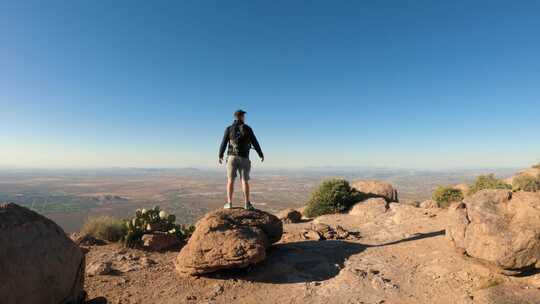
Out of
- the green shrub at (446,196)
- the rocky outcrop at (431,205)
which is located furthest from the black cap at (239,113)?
the green shrub at (446,196)

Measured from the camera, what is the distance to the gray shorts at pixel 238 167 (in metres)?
7.73

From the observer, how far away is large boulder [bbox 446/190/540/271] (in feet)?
17.4

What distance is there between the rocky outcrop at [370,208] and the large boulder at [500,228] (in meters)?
5.19

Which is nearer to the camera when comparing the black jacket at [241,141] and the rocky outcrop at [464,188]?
the black jacket at [241,141]

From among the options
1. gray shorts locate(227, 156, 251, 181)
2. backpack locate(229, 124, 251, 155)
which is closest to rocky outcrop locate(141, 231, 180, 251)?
gray shorts locate(227, 156, 251, 181)

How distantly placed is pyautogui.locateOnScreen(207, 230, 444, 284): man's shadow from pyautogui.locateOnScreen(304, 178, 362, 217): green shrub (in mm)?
5022

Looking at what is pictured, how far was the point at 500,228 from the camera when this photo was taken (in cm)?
573

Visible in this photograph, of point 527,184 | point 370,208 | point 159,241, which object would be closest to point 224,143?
point 159,241

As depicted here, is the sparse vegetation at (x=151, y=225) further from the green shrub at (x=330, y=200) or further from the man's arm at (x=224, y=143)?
the green shrub at (x=330, y=200)

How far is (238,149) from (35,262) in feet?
16.5

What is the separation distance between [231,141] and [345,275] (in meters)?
4.46

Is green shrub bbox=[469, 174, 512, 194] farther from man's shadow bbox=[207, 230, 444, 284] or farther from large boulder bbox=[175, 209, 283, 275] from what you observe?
large boulder bbox=[175, 209, 283, 275]

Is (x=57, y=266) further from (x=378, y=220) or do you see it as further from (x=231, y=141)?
(x=378, y=220)

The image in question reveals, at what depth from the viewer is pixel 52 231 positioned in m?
3.83
